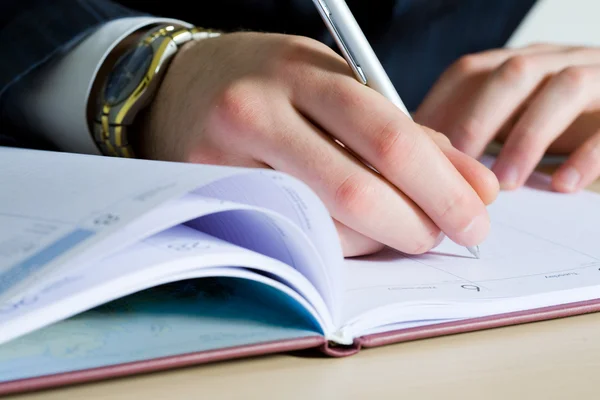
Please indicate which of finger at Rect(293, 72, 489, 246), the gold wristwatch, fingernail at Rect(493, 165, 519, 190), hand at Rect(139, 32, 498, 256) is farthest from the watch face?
fingernail at Rect(493, 165, 519, 190)

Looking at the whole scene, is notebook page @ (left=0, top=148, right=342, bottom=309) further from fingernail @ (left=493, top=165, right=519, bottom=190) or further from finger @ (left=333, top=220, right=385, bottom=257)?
fingernail @ (left=493, top=165, right=519, bottom=190)

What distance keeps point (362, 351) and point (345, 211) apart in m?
0.11

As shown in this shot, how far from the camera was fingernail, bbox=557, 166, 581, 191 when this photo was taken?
76cm

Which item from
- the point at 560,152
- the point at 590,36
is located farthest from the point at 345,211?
the point at 590,36

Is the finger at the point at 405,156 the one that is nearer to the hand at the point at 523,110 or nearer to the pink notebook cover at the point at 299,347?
the pink notebook cover at the point at 299,347

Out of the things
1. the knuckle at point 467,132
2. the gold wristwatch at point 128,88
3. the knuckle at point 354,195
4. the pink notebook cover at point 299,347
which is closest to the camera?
the pink notebook cover at point 299,347

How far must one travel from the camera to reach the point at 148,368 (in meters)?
0.33

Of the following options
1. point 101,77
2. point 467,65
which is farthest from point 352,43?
point 467,65

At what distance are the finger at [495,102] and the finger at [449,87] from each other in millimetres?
35

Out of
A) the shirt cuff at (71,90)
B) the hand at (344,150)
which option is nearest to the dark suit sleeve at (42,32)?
the shirt cuff at (71,90)

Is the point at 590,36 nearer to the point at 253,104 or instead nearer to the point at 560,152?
the point at 560,152

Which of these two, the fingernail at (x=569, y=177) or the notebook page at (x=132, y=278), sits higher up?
the notebook page at (x=132, y=278)

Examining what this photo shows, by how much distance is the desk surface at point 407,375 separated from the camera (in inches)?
13.0

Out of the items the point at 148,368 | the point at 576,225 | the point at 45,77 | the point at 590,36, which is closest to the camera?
the point at 148,368
